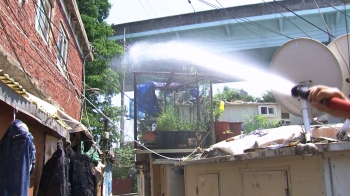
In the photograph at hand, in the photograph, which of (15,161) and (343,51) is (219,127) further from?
(15,161)

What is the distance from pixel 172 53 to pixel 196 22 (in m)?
3.29

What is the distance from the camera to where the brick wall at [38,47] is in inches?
209

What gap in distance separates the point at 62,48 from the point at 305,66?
6829 millimetres

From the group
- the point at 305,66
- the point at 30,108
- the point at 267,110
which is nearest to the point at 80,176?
the point at 30,108

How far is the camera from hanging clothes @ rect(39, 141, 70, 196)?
4.50 m

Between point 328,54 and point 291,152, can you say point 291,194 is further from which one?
point 328,54

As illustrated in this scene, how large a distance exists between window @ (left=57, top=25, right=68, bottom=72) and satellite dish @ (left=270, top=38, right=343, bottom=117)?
5864 mm

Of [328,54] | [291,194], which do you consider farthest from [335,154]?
[328,54]

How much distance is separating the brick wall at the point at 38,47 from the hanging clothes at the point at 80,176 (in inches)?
62.1

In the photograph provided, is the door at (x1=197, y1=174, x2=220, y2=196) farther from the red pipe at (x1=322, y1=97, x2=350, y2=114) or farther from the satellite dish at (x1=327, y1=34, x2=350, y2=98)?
the red pipe at (x1=322, y1=97, x2=350, y2=114)

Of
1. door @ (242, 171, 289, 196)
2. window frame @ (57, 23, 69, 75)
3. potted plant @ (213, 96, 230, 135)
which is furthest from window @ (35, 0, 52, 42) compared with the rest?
potted plant @ (213, 96, 230, 135)

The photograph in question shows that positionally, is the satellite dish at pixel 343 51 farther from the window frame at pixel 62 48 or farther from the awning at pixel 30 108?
the window frame at pixel 62 48

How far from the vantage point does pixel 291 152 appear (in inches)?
157

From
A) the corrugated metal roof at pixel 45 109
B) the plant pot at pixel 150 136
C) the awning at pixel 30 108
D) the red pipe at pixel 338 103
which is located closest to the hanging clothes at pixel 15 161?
the awning at pixel 30 108
